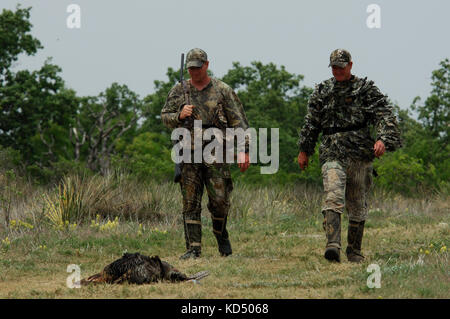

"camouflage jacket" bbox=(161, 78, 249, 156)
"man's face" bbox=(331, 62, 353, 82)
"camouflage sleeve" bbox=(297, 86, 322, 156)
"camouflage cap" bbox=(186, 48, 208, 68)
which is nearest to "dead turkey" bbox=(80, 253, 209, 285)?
"camouflage jacket" bbox=(161, 78, 249, 156)

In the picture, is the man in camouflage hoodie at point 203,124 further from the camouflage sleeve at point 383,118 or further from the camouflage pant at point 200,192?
the camouflage sleeve at point 383,118

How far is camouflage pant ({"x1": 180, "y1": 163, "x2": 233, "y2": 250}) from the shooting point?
26.7ft

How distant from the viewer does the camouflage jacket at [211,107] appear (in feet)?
26.5

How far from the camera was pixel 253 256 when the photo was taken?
8273 millimetres

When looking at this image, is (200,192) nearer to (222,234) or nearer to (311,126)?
(222,234)

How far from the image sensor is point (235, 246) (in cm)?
935

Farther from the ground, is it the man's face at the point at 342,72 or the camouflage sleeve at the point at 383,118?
the man's face at the point at 342,72

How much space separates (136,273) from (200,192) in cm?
213

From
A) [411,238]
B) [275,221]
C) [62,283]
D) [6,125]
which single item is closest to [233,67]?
[6,125]

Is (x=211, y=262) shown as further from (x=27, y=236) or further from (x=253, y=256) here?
(x=27, y=236)

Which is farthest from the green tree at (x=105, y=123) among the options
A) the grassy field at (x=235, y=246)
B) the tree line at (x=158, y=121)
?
the grassy field at (x=235, y=246)

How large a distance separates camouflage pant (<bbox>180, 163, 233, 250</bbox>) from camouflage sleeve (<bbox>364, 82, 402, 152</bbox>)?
174cm
